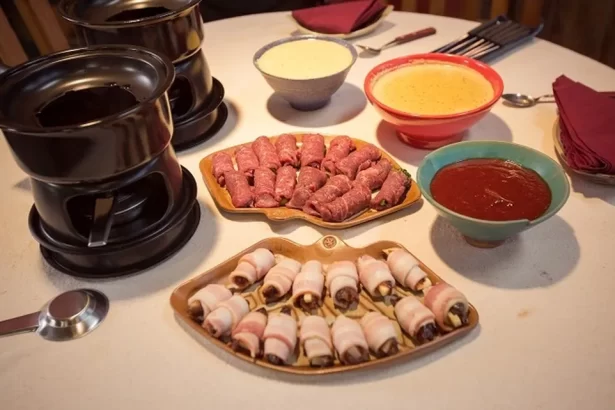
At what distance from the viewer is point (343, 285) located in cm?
91

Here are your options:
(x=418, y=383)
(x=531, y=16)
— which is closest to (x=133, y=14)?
(x=418, y=383)

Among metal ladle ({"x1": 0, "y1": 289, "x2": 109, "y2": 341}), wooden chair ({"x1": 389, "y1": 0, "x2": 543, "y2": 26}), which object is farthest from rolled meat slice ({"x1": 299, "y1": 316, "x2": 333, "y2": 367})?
wooden chair ({"x1": 389, "y1": 0, "x2": 543, "y2": 26})

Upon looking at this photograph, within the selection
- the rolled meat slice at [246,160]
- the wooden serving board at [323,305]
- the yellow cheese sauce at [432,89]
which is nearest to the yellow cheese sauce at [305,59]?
the yellow cheese sauce at [432,89]

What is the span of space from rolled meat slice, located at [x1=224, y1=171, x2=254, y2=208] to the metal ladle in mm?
344

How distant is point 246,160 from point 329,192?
0.25 metres

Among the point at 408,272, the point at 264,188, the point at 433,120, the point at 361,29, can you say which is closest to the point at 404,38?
the point at 361,29

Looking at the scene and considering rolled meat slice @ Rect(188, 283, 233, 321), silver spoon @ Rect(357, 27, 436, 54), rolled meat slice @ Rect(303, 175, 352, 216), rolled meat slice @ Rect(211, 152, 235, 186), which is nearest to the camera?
rolled meat slice @ Rect(188, 283, 233, 321)

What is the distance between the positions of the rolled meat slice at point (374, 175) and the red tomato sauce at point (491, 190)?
16 centimetres

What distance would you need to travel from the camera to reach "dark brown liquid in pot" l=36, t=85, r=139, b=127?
101 centimetres

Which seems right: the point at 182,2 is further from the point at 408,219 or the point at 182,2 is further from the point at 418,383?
the point at 418,383

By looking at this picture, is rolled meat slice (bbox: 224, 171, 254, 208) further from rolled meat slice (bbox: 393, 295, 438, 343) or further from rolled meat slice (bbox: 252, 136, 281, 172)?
rolled meat slice (bbox: 393, 295, 438, 343)

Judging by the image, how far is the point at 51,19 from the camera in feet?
8.18

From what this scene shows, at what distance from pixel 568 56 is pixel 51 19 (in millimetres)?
2239

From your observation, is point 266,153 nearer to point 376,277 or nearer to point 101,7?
point 376,277
